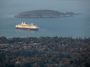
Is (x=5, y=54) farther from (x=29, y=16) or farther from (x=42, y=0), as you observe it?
(x=42, y=0)

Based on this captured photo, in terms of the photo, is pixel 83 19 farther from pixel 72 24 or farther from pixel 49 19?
pixel 49 19

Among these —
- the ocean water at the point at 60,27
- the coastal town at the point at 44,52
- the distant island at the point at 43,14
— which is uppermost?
the distant island at the point at 43,14

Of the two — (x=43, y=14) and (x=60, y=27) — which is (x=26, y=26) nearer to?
(x=43, y=14)

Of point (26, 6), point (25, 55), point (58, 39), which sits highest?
point (26, 6)

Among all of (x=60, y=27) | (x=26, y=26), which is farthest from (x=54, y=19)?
(x=26, y=26)

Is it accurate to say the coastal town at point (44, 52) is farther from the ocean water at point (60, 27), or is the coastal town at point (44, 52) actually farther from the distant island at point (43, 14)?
the distant island at point (43, 14)

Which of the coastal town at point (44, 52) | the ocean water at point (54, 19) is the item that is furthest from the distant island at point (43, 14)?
the coastal town at point (44, 52)

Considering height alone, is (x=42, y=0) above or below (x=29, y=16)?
above

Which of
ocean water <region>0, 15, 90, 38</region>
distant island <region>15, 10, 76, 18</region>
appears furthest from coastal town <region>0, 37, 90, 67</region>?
distant island <region>15, 10, 76, 18</region>

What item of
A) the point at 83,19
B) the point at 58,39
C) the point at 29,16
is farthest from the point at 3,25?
the point at 83,19
